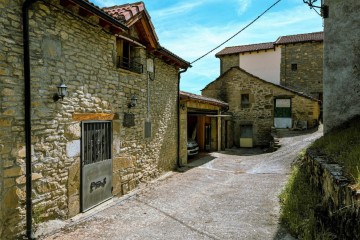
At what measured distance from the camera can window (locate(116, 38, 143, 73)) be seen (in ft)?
24.3

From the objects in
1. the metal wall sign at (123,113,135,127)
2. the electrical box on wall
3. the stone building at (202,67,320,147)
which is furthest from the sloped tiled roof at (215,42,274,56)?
the metal wall sign at (123,113,135,127)

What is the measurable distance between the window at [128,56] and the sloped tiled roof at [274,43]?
59.2 ft

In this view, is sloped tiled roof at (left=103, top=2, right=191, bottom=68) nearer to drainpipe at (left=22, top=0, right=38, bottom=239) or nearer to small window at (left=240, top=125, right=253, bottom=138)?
drainpipe at (left=22, top=0, right=38, bottom=239)

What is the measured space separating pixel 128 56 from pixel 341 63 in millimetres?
6642

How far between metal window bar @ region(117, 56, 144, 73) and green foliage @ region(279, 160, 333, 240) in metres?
5.39

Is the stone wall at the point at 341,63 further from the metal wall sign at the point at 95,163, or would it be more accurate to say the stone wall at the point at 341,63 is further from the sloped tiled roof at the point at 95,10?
the metal wall sign at the point at 95,163

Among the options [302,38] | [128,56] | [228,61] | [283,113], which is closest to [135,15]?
[128,56]

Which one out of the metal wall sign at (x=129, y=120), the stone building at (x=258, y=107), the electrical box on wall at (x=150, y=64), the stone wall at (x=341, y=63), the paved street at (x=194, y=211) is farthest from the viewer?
the stone building at (x=258, y=107)

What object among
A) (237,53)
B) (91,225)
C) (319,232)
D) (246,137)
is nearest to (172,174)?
(91,225)

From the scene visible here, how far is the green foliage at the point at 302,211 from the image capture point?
14.4 feet

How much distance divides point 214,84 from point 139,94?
1275 cm

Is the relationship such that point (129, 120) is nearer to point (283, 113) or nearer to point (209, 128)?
point (209, 128)

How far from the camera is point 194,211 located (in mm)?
6152

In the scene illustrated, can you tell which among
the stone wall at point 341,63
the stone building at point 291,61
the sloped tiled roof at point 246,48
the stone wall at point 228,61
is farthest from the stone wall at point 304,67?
the stone wall at point 341,63
